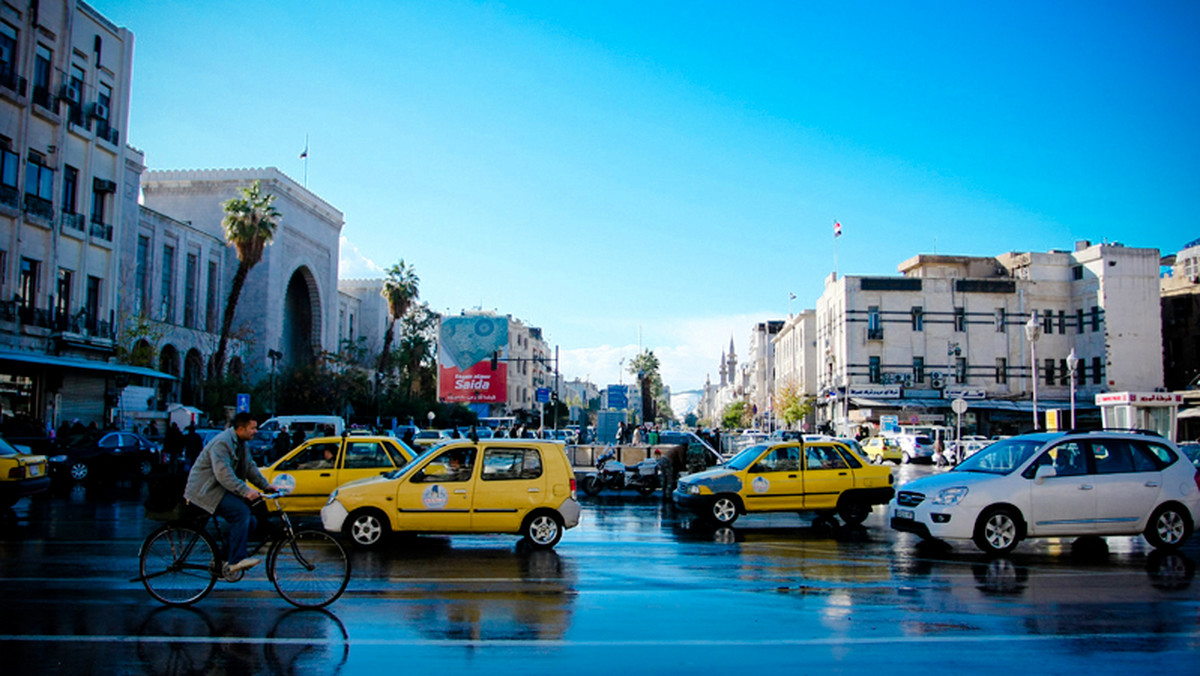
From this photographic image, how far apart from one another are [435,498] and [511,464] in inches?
44.6

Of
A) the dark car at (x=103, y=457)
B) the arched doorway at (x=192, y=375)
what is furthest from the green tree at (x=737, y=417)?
the dark car at (x=103, y=457)

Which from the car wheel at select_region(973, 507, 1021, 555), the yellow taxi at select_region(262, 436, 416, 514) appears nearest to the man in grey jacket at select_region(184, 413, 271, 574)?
the yellow taxi at select_region(262, 436, 416, 514)

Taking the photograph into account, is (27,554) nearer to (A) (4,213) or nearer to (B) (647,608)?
(B) (647,608)

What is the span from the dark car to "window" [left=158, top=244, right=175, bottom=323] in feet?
90.6

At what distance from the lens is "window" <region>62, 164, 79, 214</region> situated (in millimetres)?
34281

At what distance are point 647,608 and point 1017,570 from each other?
17.0 ft

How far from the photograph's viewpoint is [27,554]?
35.8ft

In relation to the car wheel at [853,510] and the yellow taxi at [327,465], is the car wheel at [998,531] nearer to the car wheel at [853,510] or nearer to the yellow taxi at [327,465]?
the car wheel at [853,510]

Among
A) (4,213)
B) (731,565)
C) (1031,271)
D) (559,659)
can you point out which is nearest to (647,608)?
(559,659)

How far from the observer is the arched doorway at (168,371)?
45.7 metres

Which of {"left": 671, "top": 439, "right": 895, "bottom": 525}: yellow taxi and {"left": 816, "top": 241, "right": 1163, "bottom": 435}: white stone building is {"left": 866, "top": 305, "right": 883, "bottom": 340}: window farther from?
{"left": 671, "top": 439, "right": 895, "bottom": 525}: yellow taxi

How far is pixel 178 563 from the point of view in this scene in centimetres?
768

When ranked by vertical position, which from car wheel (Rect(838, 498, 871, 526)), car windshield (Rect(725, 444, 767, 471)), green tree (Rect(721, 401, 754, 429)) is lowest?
car wheel (Rect(838, 498, 871, 526))

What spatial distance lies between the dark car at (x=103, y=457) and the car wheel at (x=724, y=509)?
1793 centimetres
